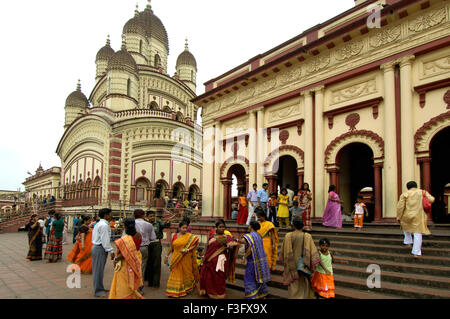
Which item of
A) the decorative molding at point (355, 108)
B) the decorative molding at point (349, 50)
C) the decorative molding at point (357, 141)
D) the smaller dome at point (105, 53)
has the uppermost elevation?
the smaller dome at point (105, 53)

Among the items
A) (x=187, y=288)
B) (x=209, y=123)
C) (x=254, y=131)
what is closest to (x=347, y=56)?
(x=254, y=131)

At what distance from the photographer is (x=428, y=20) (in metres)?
8.91

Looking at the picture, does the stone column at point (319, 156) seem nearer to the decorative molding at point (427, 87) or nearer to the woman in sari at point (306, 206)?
the woman in sari at point (306, 206)

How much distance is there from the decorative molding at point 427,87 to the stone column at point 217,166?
831 centimetres

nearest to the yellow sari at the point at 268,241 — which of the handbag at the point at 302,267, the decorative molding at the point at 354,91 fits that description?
the handbag at the point at 302,267

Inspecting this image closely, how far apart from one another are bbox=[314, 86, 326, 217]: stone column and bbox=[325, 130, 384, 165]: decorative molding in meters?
0.24

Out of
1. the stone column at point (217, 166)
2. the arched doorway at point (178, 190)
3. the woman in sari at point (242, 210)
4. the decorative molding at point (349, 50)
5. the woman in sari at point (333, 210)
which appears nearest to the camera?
the woman in sari at point (333, 210)

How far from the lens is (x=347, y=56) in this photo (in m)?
10.6

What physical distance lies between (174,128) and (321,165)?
18.0m

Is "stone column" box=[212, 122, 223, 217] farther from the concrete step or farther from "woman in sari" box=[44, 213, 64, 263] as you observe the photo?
the concrete step

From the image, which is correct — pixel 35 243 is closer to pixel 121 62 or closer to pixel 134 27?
pixel 121 62

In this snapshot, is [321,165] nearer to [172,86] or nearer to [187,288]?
→ [187,288]

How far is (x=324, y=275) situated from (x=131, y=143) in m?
22.1

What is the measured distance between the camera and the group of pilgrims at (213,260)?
5039 millimetres
